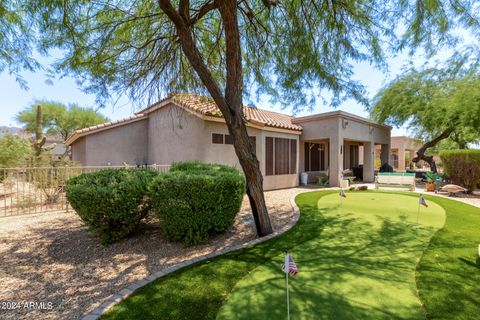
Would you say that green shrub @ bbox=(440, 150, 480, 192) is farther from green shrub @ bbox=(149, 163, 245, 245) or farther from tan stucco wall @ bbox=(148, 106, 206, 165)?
green shrub @ bbox=(149, 163, 245, 245)

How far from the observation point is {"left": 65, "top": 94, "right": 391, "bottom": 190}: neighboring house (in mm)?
13086

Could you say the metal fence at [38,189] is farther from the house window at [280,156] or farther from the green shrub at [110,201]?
the house window at [280,156]

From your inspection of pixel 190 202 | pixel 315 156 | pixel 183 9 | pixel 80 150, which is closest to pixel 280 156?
pixel 315 156

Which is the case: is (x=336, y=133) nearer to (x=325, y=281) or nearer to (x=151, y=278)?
(x=325, y=281)

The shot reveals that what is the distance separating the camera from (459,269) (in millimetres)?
4629

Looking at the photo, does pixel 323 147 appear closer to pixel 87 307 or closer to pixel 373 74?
pixel 373 74

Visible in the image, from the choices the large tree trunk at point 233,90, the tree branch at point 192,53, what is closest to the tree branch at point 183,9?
the large tree trunk at point 233,90

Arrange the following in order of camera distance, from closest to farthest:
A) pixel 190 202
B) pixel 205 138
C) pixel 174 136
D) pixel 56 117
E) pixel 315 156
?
pixel 190 202
pixel 205 138
pixel 174 136
pixel 315 156
pixel 56 117

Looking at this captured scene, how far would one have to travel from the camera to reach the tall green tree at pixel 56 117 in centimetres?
3212

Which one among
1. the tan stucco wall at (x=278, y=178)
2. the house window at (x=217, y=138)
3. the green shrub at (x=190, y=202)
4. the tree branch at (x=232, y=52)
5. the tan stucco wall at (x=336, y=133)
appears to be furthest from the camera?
the tan stucco wall at (x=336, y=133)

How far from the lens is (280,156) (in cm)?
1636

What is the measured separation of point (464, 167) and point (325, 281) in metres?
15.9

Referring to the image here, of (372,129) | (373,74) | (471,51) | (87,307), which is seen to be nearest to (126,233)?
(87,307)

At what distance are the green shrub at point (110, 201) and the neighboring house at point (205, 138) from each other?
5.17 metres
